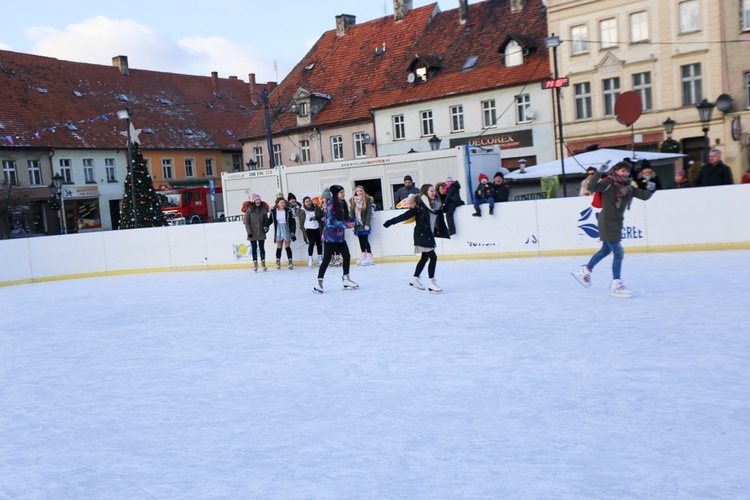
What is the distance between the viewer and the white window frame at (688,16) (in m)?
25.7

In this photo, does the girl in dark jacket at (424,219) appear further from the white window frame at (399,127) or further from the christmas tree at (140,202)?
the white window frame at (399,127)

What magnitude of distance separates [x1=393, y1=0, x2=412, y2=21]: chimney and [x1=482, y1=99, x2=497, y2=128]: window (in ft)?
31.8

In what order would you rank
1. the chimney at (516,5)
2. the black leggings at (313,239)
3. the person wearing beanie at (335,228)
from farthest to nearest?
the chimney at (516,5) < the black leggings at (313,239) < the person wearing beanie at (335,228)

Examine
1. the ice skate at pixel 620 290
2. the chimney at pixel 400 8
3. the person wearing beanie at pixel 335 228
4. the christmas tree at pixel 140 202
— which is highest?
Answer: the chimney at pixel 400 8

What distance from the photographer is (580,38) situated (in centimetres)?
2888

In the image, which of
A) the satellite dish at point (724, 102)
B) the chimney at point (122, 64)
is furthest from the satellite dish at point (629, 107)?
the chimney at point (122, 64)

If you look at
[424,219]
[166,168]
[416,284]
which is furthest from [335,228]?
[166,168]

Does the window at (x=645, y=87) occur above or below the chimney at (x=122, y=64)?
below

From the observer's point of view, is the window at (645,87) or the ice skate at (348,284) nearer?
the ice skate at (348,284)

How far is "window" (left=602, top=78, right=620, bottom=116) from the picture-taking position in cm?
2808

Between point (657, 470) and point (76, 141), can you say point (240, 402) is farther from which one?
point (76, 141)

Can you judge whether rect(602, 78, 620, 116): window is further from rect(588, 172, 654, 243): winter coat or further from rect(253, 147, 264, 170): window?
rect(588, 172, 654, 243): winter coat

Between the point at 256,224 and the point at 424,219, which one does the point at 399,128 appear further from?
the point at 424,219

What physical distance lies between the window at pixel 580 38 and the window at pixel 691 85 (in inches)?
157
